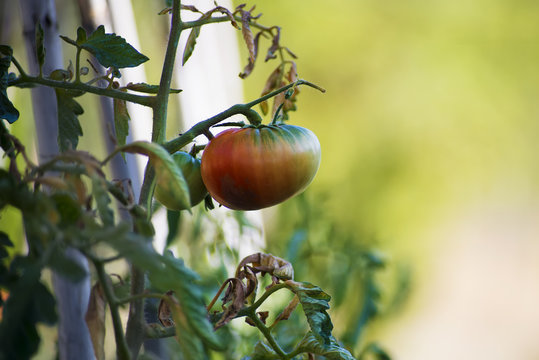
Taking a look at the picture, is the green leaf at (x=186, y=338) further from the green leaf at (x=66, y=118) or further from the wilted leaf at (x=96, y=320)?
the green leaf at (x=66, y=118)

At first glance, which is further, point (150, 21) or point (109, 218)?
point (150, 21)

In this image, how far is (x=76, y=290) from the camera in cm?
41

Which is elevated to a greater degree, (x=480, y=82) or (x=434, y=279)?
(x=480, y=82)

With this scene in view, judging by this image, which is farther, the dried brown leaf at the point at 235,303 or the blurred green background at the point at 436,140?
the blurred green background at the point at 436,140

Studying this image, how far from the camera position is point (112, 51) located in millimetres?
343

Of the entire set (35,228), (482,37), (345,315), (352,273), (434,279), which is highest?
(482,37)

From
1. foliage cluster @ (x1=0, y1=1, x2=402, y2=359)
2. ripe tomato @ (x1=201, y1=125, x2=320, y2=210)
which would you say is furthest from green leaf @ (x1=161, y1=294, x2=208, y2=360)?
ripe tomato @ (x1=201, y1=125, x2=320, y2=210)

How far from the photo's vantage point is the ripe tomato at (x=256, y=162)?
0.35m

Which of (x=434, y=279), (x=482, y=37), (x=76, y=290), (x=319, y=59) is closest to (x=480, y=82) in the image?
(x=482, y=37)

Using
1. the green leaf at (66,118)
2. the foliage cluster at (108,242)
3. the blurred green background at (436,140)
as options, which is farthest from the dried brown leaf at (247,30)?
→ the blurred green background at (436,140)

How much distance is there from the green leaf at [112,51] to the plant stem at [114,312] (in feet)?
0.44

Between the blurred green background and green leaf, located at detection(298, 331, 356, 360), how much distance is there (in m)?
2.19

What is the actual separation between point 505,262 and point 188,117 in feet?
7.32

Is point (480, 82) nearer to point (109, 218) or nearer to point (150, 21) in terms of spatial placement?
point (150, 21)
